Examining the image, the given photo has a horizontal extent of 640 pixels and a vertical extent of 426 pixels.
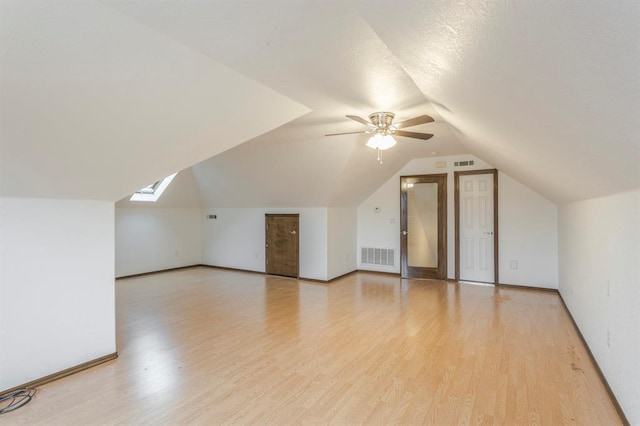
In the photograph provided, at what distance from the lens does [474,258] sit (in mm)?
5926

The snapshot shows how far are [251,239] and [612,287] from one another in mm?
6014

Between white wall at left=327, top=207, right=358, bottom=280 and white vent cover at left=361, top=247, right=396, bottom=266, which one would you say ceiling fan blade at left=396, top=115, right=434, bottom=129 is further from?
white vent cover at left=361, top=247, right=396, bottom=266

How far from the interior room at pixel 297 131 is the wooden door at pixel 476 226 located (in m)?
0.55

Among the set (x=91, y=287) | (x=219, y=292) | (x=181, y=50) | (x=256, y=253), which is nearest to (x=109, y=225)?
(x=91, y=287)

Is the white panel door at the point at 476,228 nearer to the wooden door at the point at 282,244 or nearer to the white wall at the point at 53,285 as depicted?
the wooden door at the point at 282,244

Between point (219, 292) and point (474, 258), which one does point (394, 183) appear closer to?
point (474, 258)

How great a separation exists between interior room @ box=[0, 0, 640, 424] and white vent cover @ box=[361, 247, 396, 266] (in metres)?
1.40

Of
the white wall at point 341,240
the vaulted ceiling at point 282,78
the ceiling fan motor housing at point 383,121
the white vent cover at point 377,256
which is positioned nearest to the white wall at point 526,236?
the white vent cover at point 377,256

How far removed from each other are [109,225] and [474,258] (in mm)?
5625

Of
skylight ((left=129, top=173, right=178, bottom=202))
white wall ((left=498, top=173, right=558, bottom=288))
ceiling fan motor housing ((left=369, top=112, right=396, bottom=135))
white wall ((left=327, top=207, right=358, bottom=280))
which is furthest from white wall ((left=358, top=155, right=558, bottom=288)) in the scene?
skylight ((left=129, top=173, right=178, bottom=202))

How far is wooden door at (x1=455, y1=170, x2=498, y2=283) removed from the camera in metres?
A: 5.77

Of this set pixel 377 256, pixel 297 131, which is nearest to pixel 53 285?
pixel 297 131

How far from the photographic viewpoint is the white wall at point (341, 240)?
6.23 metres

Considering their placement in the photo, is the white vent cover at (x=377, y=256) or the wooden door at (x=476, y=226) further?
the white vent cover at (x=377, y=256)
